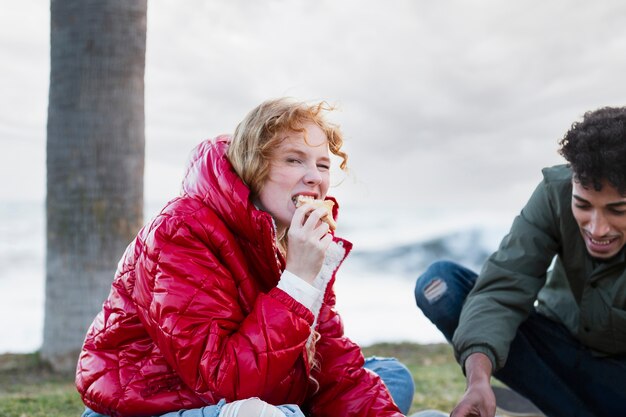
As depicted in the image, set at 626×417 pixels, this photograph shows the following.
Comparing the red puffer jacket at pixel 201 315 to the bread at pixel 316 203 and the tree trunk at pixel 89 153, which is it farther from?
the tree trunk at pixel 89 153

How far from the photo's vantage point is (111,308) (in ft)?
7.99

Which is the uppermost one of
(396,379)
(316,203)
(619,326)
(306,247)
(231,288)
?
(316,203)

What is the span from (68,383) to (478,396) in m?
3.04

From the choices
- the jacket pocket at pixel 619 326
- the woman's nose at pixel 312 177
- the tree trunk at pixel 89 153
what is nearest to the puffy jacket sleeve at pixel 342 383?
the woman's nose at pixel 312 177

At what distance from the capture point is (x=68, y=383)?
478 centimetres

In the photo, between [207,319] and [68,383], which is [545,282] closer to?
[207,319]

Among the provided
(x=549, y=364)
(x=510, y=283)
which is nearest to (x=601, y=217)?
(x=510, y=283)

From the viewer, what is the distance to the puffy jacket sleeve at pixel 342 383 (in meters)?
2.70

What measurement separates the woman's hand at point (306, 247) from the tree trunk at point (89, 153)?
2925 millimetres

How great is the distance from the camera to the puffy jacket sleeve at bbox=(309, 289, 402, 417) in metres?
2.70

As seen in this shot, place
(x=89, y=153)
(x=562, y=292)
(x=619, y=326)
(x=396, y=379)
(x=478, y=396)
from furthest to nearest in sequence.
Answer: (x=89, y=153), (x=562, y=292), (x=396, y=379), (x=619, y=326), (x=478, y=396)

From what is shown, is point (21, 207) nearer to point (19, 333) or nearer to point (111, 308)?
point (19, 333)

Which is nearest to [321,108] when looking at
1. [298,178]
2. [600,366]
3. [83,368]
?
[298,178]

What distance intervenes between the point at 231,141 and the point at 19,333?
23.1 ft
